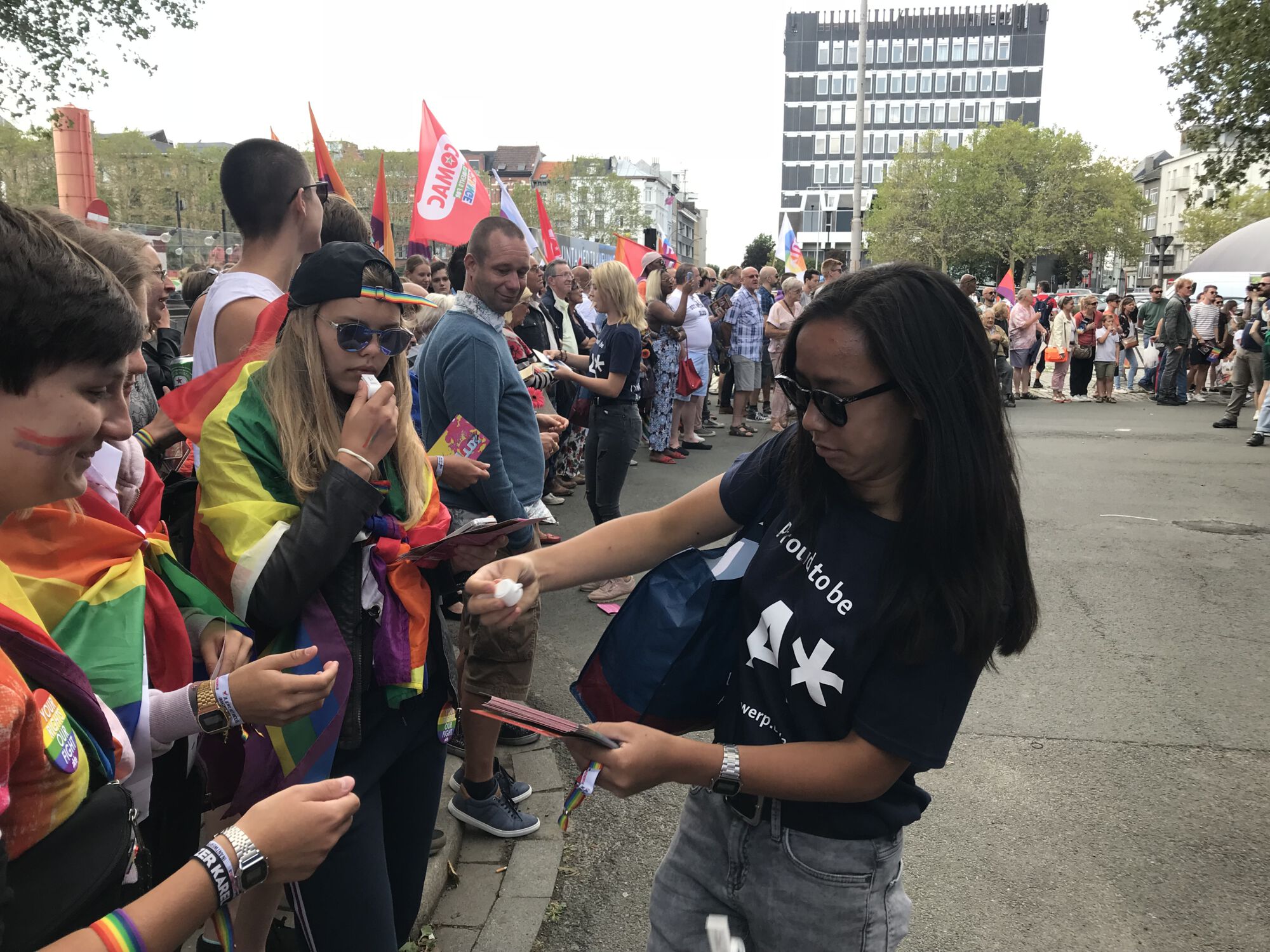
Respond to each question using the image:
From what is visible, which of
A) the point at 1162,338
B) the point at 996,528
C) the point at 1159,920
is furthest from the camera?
the point at 1162,338

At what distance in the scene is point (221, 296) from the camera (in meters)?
3.02

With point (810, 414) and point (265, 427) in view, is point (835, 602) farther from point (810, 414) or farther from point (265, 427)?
point (265, 427)

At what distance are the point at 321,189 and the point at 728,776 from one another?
Result: 305 centimetres

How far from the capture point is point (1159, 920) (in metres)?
3.17

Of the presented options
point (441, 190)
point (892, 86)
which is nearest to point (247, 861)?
point (441, 190)

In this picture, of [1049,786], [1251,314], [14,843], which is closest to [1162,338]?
[1251,314]

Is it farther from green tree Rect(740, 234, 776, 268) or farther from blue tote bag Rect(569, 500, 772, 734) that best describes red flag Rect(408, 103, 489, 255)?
green tree Rect(740, 234, 776, 268)

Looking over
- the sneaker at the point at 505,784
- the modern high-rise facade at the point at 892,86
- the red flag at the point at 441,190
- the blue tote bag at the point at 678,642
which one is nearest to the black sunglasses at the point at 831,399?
the blue tote bag at the point at 678,642

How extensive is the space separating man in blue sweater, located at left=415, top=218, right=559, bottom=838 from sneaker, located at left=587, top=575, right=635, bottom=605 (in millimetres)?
2062

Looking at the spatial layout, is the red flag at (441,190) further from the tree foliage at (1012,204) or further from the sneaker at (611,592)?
the tree foliage at (1012,204)

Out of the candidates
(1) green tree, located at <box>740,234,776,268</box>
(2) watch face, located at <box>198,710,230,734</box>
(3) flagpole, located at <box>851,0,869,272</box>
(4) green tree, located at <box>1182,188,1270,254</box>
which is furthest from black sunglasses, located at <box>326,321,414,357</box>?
(4) green tree, located at <box>1182,188,1270,254</box>

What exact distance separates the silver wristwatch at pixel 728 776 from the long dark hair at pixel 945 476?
334 millimetres

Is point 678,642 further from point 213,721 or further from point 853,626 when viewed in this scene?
point 213,721

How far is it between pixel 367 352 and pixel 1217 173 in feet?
44.6
